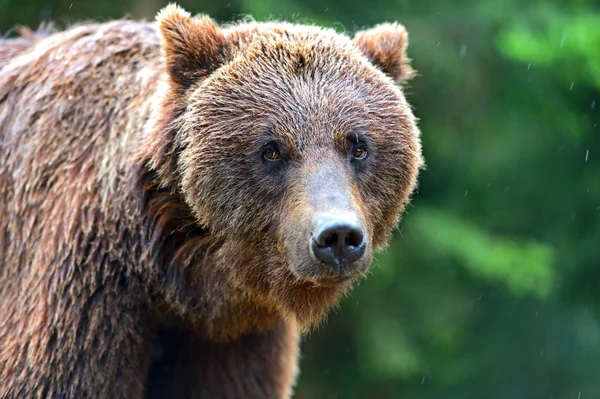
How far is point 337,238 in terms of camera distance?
12.7ft

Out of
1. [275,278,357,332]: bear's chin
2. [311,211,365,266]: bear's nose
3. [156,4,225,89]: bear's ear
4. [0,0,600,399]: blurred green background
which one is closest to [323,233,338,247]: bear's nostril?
[311,211,365,266]: bear's nose

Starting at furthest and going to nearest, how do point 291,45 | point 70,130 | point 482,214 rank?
1. point 482,214
2. point 70,130
3. point 291,45

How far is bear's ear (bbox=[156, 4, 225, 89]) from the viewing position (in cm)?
446

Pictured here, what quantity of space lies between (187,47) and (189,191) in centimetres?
72

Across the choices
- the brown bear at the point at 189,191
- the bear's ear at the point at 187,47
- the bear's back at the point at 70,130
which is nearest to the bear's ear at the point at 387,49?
the brown bear at the point at 189,191

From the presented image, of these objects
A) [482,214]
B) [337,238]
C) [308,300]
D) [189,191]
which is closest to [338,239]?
[337,238]

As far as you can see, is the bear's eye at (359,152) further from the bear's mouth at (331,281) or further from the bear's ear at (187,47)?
the bear's ear at (187,47)

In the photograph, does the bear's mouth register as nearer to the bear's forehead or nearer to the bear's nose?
the bear's nose

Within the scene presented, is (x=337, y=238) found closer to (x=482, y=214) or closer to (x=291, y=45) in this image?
(x=291, y=45)

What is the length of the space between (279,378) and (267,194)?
1582 mm

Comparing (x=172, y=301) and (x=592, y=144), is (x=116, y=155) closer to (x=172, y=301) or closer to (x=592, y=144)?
(x=172, y=301)

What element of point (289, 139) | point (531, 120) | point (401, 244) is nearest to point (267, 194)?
point (289, 139)

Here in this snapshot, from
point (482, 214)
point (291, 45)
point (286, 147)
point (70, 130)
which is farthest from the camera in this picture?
point (482, 214)

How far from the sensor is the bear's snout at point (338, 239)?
383 cm
